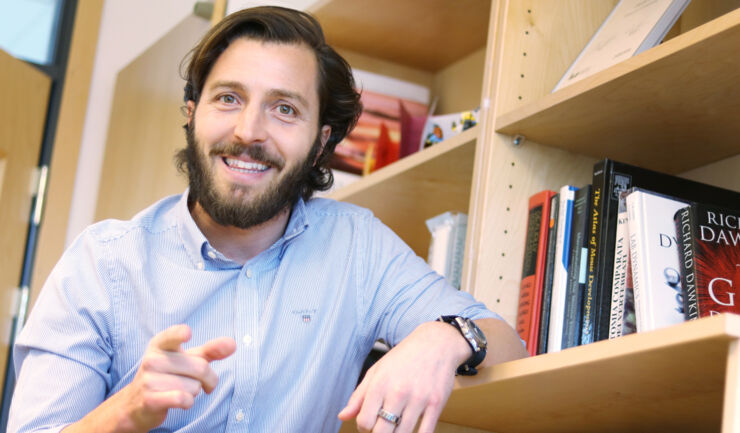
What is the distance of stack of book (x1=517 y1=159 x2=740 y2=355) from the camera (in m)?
0.90

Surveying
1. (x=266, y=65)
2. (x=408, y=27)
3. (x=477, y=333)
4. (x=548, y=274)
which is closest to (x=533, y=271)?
(x=548, y=274)

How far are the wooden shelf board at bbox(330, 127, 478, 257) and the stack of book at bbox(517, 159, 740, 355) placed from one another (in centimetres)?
25

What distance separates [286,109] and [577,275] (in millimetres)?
513

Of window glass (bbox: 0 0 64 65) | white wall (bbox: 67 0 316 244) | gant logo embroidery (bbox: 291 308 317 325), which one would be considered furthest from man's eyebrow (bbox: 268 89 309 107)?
window glass (bbox: 0 0 64 65)

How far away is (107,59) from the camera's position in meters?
3.04

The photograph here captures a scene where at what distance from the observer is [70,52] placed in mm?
2979

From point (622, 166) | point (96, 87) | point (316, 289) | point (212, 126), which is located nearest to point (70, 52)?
point (96, 87)

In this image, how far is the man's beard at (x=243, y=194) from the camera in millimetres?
1180

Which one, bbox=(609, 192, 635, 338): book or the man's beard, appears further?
the man's beard

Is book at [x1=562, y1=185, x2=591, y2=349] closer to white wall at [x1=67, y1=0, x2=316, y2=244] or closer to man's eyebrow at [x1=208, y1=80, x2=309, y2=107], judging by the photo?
man's eyebrow at [x1=208, y1=80, x2=309, y2=107]

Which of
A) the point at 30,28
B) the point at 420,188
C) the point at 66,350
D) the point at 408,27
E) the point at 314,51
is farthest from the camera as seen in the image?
the point at 30,28

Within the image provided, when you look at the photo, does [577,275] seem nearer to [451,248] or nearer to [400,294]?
[400,294]

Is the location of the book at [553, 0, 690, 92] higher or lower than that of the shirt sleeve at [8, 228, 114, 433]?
higher

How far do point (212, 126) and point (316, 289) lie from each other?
0.30 meters
